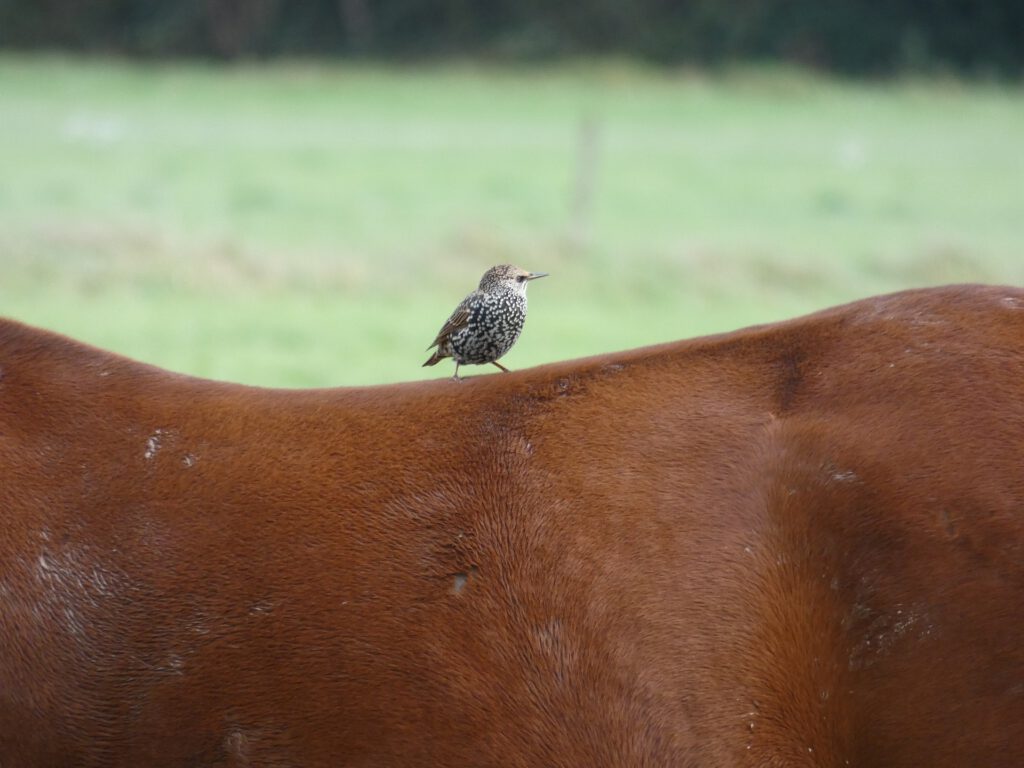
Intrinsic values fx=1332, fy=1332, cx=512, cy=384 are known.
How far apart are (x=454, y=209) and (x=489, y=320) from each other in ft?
35.9

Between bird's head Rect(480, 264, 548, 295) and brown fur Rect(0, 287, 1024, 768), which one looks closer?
brown fur Rect(0, 287, 1024, 768)

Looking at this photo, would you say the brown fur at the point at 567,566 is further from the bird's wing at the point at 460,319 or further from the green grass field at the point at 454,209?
the green grass field at the point at 454,209

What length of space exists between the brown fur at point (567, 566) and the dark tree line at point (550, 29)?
29.8m

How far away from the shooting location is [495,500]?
6.63ft

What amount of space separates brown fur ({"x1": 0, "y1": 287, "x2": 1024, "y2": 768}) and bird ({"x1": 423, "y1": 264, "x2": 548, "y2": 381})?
0.52 meters

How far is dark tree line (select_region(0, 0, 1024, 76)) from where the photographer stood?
102 feet

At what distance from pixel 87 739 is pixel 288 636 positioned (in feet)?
1.09

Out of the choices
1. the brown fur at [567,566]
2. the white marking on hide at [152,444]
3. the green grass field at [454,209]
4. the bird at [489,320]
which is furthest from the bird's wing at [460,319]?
the green grass field at [454,209]

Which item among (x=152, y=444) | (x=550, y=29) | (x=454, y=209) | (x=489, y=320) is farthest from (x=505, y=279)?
(x=550, y=29)

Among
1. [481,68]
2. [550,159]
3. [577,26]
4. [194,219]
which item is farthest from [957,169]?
[577,26]

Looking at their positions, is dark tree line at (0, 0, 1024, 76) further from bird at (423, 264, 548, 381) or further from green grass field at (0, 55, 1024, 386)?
bird at (423, 264, 548, 381)

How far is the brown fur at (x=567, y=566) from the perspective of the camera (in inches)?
73.3

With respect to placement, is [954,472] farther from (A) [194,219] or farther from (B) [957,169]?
(B) [957,169]

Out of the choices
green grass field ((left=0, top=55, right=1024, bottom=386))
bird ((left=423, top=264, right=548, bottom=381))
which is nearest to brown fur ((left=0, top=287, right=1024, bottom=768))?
bird ((left=423, top=264, right=548, bottom=381))
